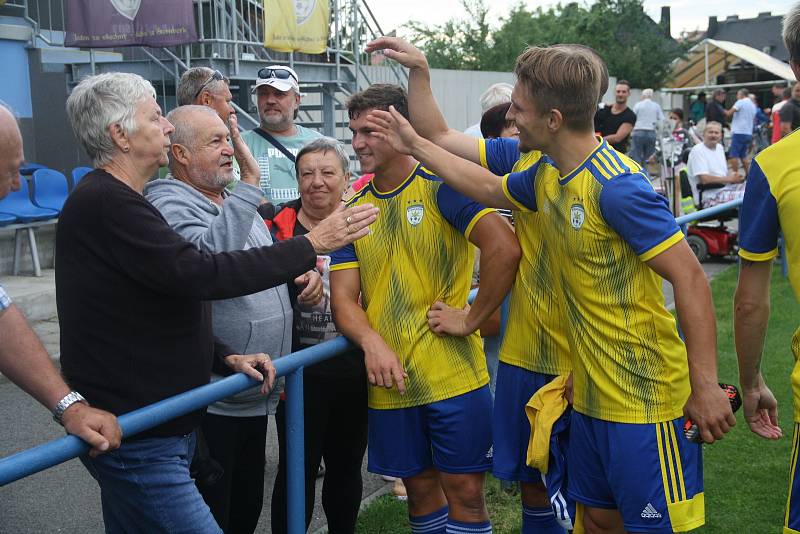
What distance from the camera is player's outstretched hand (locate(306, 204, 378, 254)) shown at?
9.05 feet

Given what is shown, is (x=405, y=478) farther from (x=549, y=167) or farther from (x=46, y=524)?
(x=46, y=524)

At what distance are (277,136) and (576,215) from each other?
289 cm

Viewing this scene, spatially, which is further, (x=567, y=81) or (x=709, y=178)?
(x=709, y=178)

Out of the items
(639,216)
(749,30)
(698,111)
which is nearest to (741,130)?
(698,111)

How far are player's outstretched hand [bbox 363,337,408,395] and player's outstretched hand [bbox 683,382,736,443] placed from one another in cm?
100

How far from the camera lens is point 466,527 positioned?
124 inches

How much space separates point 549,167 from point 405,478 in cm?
128

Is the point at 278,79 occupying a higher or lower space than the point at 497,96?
higher

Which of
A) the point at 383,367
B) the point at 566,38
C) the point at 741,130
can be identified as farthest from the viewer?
the point at 566,38

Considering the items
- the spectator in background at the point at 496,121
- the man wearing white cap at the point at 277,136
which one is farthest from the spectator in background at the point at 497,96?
the man wearing white cap at the point at 277,136

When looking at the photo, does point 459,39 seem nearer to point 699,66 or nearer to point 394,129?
point 699,66

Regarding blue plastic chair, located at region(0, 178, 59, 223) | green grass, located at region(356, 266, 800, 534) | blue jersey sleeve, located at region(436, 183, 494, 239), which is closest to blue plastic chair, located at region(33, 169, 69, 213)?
blue plastic chair, located at region(0, 178, 59, 223)

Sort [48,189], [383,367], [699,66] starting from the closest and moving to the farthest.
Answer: [383,367], [48,189], [699,66]

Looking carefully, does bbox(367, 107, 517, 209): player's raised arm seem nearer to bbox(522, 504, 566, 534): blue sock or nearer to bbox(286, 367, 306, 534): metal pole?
bbox(286, 367, 306, 534): metal pole
